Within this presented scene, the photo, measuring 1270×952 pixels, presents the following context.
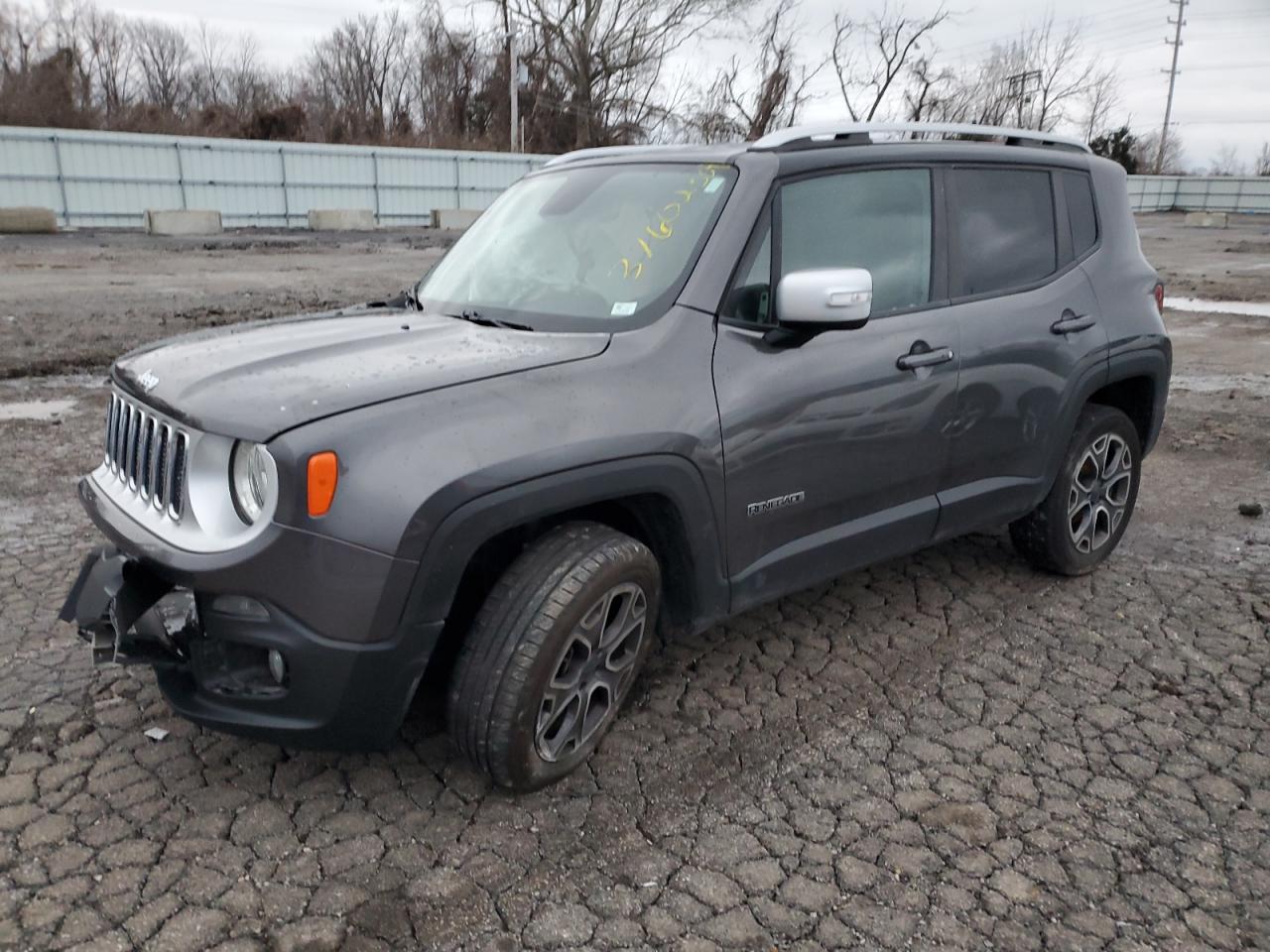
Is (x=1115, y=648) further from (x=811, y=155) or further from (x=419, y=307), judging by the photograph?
(x=419, y=307)

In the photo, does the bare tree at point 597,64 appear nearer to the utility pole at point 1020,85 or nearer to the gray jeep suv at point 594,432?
the utility pole at point 1020,85

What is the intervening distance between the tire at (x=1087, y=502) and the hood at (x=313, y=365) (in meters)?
2.48

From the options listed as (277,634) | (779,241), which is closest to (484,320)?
(779,241)

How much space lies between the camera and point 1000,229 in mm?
4176

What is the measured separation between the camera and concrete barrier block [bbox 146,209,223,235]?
2794cm

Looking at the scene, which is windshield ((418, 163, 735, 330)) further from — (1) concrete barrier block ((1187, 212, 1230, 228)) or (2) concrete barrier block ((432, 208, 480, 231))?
(1) concrete barrier block ((1187, 212, 1230, 228))

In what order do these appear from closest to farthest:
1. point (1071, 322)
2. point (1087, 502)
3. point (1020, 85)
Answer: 1. point (1071, 322)
2. point (1087, 502)
3. point (1020, 85)

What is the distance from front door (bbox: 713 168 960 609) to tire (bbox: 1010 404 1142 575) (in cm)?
93

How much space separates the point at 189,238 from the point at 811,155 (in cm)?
2683

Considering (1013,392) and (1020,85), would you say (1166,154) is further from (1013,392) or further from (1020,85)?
(1013,392)

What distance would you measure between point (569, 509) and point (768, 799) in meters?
1.05

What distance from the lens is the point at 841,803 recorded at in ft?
10.00

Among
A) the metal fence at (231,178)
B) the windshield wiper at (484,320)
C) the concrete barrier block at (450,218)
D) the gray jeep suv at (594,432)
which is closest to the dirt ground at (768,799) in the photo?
the gray jeep suv at (594,432)

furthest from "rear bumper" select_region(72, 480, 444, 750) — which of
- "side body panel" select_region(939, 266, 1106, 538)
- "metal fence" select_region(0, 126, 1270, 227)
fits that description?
"metal fence" select_region(0, 126, 1270, 227)
